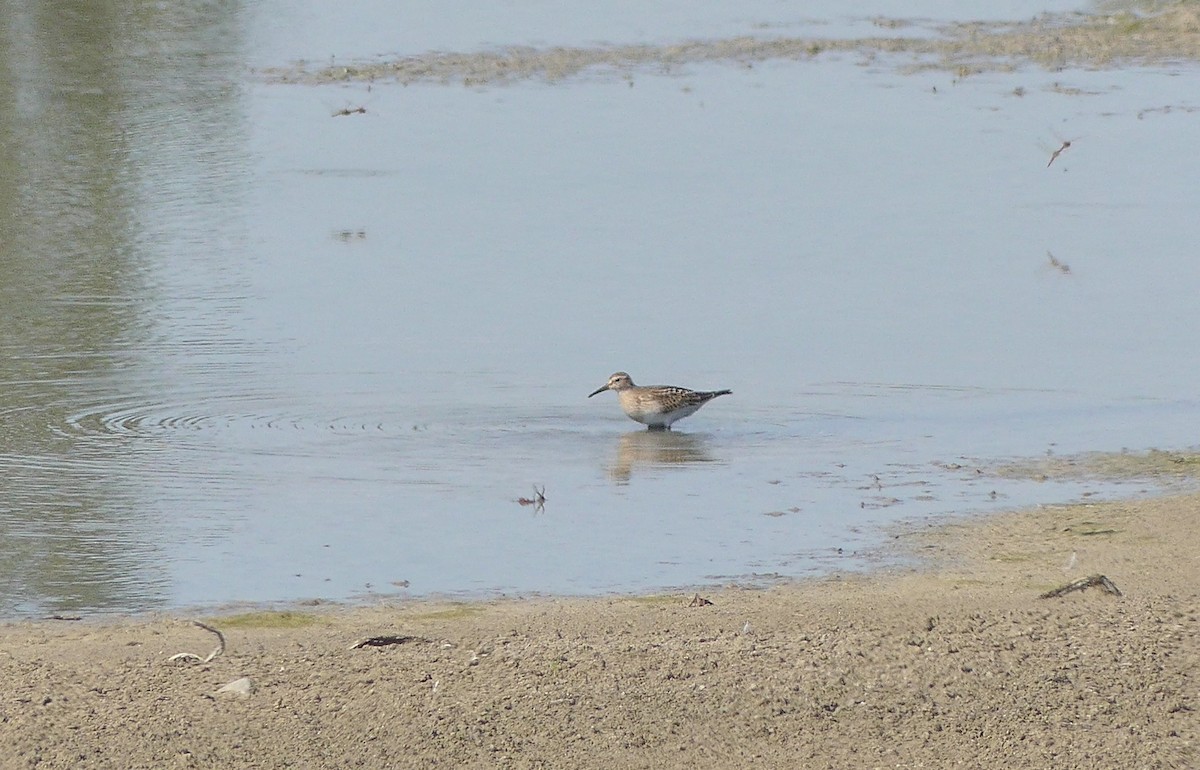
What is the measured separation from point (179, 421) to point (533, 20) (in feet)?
61.7

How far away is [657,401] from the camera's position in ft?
39.3

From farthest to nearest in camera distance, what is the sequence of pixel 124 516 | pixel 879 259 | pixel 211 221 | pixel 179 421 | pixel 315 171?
pixel 315 171
pixel 211 221
pixel 879 259
pixel 179 421
pixel 124 516

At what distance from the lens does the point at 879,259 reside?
1588cm

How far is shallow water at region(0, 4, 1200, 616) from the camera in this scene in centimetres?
979

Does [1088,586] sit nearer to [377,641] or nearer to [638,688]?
[638,688]

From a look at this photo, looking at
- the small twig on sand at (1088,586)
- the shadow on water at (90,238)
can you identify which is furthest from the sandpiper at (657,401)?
the small twig on sand at (1088,586)

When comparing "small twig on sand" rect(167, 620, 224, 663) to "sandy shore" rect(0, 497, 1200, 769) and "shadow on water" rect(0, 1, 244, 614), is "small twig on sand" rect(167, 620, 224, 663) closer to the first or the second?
"sandy shore" rect(0, 497, 1200, 769)

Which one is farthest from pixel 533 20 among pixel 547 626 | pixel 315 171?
pixel 547 626

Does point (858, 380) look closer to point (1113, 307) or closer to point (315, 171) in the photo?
point (1113, 307)

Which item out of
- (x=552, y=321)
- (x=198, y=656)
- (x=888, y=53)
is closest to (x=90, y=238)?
(x=552, y=321)

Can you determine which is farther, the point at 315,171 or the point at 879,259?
the point at 315,171

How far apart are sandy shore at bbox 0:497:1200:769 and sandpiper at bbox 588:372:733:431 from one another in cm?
384

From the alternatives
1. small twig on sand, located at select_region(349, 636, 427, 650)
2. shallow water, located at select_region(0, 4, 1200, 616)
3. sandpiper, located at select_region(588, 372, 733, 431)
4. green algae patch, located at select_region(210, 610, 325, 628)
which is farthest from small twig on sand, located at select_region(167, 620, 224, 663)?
sandpiper, located at select_region(588, 372, 733, 431)

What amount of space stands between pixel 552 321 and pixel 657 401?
7.64ft
